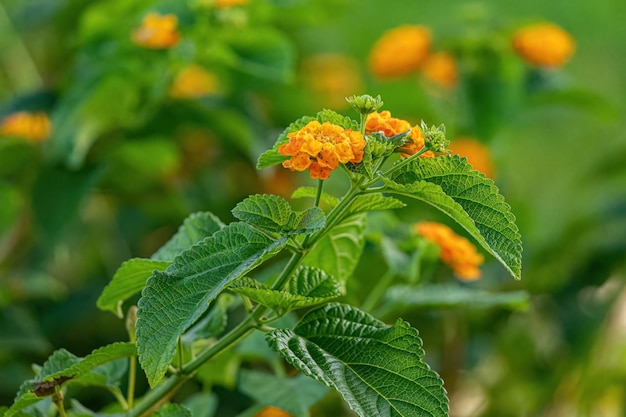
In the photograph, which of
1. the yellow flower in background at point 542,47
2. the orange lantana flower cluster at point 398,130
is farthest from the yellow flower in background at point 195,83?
the orange lantana flower cluster at point 398,130

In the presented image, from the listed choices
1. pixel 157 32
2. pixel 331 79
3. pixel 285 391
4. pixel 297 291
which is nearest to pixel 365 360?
pixel 297 291

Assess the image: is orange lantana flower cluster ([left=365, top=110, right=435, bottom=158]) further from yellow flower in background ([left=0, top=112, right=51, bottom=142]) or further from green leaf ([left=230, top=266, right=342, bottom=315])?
yellow flower in background ([left=0, top=112, right=51, bottom=142])

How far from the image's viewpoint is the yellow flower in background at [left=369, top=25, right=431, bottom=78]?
3.81ft

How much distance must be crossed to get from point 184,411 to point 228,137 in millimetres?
611

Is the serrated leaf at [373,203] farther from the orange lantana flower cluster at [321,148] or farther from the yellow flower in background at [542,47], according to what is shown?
the yellow flower in background at [542,47]

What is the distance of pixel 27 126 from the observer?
1.02 metres

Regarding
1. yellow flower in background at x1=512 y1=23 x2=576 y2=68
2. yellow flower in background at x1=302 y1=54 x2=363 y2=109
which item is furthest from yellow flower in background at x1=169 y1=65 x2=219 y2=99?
yellow flower in background at x1=512 y1=23 x2=576 y2=68

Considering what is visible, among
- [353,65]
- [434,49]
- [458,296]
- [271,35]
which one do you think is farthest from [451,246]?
[353,65]

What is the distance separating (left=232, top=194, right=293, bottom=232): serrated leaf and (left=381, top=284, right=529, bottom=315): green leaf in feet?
0.86

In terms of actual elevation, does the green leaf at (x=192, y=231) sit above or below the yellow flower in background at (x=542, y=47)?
above

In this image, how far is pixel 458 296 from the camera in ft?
2.37

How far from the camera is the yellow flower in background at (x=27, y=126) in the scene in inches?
39.3

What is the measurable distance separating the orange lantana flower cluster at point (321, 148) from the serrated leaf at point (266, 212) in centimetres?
2

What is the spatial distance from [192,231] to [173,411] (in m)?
0.12
